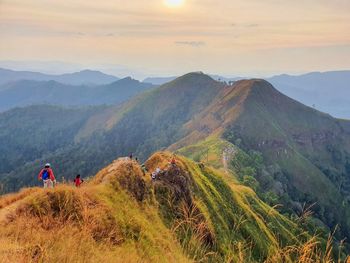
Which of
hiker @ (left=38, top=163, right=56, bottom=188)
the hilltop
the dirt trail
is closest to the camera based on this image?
the hilltop

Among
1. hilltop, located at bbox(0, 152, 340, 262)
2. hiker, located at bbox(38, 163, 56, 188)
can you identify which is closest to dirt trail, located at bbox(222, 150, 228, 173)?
hilltop, located at bbox(0, 152, 340, 262)

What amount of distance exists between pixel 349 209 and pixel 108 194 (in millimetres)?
165765

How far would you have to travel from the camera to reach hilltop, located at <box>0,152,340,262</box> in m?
8.27

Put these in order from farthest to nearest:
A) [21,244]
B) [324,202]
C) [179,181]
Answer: [324,202] → [179,181] → [21,244]

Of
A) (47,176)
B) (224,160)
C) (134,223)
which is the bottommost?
(224,160)

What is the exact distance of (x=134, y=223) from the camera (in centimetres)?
1909

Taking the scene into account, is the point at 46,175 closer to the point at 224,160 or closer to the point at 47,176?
the point at 47,176

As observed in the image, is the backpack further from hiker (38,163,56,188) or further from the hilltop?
the hilltop

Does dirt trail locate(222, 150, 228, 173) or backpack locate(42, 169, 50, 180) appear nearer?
backpack locate(42, 169, 50, 180)

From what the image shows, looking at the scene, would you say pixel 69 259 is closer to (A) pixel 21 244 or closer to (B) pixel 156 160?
(A) pixel 21 244

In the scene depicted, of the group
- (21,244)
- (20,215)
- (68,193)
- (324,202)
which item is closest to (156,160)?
(68,193)

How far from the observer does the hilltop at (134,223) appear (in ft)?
27.1

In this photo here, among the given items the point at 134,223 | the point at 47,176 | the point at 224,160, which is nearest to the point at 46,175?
the point at 47,176

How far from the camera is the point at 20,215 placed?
53.1ft
